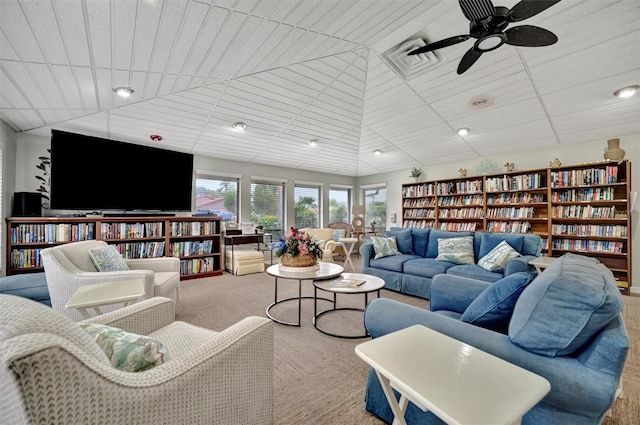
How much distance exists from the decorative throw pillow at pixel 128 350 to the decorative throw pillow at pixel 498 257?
134 inches

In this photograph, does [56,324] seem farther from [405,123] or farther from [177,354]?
[405,123]

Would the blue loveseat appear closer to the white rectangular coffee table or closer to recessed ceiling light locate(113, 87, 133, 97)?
the white rectangular coffee table

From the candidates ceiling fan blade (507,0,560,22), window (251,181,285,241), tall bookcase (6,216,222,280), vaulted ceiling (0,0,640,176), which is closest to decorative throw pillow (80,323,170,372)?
vaulted ceiling (0,0,640,176)

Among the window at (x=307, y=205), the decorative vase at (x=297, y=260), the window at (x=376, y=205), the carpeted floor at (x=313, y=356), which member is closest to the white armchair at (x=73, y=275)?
the carpeted floor at (x=313, y=356)

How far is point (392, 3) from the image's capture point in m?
2.09

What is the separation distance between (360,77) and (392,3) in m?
1.20

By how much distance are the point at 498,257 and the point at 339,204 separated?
508 centimetres

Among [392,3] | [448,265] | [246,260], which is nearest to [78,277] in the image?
[246,260]

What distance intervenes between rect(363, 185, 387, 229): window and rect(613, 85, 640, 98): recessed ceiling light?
463 cm

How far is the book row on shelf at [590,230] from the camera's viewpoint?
3.95 meters

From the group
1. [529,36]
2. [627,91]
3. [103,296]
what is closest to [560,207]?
[627,91]

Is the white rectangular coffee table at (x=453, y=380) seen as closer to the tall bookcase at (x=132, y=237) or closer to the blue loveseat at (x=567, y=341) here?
the blue loveseat at (x=567, y=341)

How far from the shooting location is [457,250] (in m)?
3.65

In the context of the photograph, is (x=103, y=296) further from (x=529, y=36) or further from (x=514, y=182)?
(x=514, y=182)
